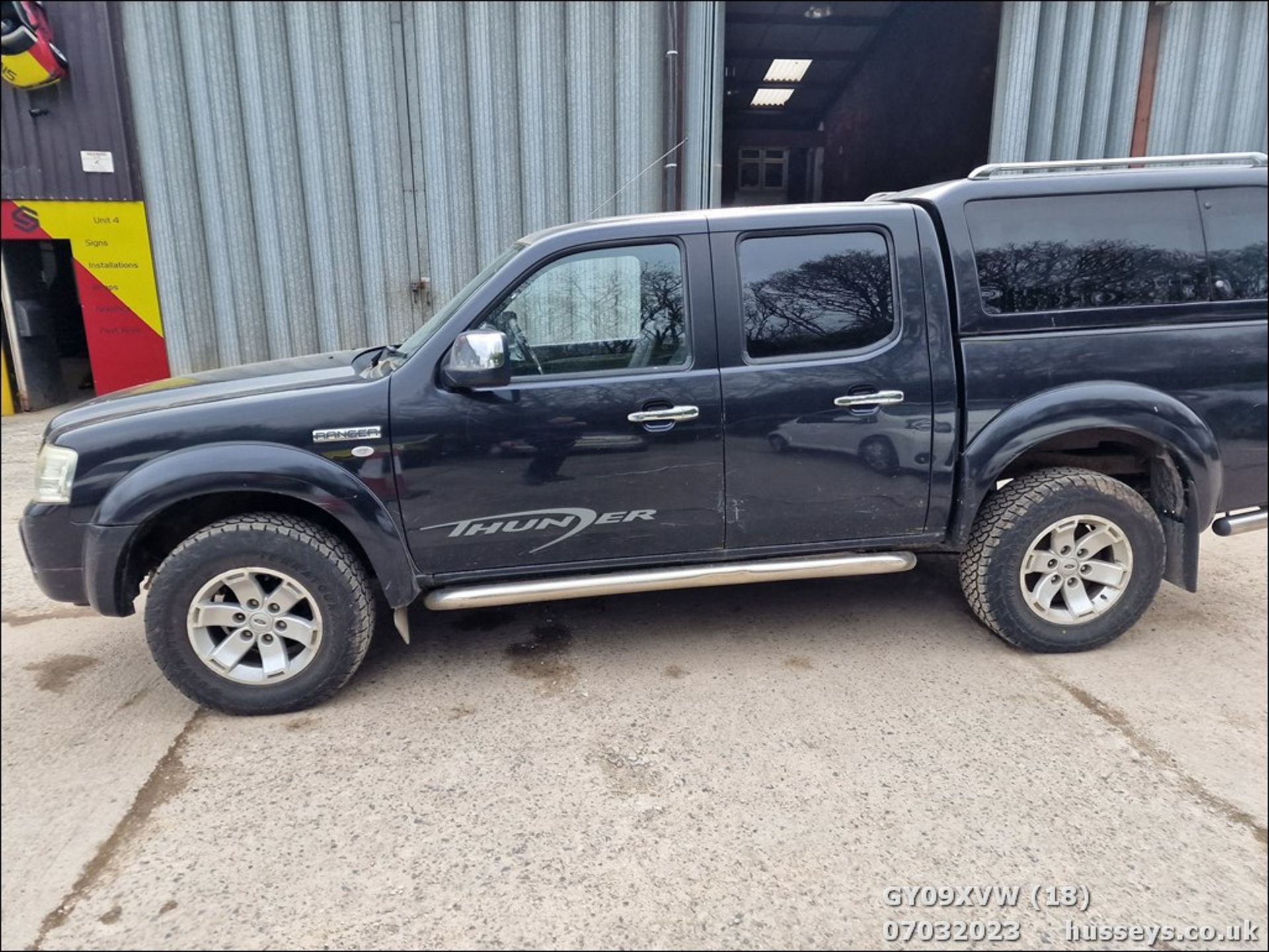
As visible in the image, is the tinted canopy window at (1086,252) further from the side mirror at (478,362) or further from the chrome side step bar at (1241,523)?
the side mirror at (478,362)

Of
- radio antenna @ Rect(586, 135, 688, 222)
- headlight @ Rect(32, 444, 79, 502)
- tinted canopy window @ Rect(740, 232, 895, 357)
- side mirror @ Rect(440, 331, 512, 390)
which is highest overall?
radio antenna @ Rect(586, 135, 688, 222)

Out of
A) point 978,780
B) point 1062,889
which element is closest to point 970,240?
point 978,780

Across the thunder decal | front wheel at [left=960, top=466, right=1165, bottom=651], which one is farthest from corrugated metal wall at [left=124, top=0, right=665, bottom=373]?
front wheel at [left=960, top=466, right=1165, bottom=651]

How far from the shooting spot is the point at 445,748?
3096 mm

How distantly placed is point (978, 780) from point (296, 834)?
225 cm

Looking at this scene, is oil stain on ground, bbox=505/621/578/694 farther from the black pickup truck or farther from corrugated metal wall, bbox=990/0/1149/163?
corrugated metal wall, bbox=990/0/1149/163

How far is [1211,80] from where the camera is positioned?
29.9 feet

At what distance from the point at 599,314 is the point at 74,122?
801cm

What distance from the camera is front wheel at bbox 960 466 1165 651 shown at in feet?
12.0

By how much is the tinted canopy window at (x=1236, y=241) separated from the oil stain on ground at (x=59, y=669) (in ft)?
17.4

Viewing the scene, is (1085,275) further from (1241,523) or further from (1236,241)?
(1241,523)

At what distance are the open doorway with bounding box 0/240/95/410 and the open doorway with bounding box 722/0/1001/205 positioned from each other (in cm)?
886

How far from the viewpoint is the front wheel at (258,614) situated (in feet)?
10.7

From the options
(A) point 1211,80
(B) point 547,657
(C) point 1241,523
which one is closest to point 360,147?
(B) point 547,657
